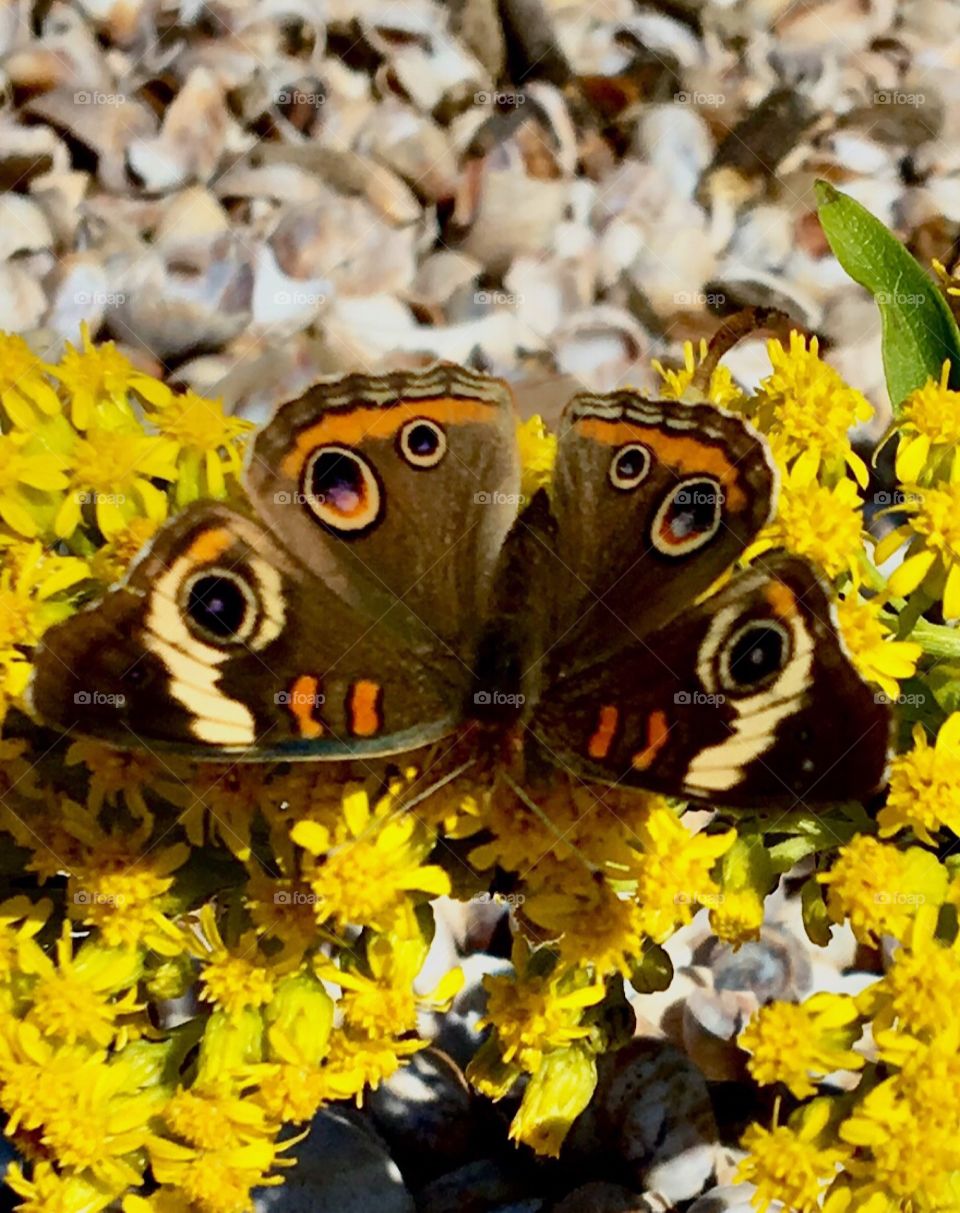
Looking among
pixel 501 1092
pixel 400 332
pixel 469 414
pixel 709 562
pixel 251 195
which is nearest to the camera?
pixel 709 562

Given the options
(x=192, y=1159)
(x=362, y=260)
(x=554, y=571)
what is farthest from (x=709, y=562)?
(x=362, y=260)

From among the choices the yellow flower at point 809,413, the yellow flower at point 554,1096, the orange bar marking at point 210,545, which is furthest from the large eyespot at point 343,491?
the yellow flower at point 554,1096

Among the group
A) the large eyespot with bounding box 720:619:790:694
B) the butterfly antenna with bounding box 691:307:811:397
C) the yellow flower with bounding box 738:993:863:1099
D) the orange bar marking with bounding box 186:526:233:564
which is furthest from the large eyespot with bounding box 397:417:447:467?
the yellow flower with bounding box 738:993:863:1099

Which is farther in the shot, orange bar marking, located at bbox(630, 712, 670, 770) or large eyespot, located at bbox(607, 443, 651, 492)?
large eyespot, located at bbox(607, 443, 651, 492)

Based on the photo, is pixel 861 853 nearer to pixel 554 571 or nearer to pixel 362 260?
pixel 554 571

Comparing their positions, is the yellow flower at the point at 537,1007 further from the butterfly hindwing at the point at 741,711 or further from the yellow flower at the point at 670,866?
the butterfly hindwing at the point at 741,711

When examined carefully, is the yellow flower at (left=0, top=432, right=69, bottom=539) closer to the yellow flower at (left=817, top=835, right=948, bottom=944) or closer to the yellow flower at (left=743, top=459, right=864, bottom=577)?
the yellow flower at (left=743, top=459, right=864, bottom=577)
